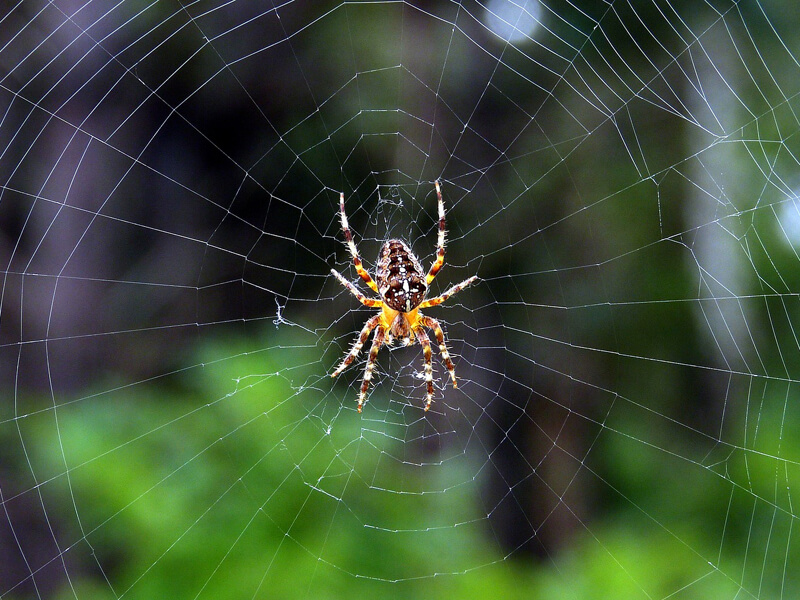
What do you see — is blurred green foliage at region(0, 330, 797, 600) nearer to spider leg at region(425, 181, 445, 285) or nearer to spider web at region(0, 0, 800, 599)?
spider web at region(0, 0, 800, 599)

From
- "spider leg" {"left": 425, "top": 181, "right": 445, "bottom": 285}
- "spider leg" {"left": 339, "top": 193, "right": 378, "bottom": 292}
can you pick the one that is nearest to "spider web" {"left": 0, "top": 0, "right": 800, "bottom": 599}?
"spider leg" {"left": 339, "top": 193, "right": 378, "bottom": 292}

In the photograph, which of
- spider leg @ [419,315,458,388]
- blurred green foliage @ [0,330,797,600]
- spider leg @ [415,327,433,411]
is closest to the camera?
blurred green foliage @ [0,330,797,600]

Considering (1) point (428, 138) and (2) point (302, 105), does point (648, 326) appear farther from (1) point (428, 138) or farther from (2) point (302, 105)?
(2) point (302, 105)

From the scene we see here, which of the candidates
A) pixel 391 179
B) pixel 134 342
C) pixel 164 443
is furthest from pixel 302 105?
pixel 164 443

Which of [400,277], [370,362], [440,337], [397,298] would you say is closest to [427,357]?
[440,337]

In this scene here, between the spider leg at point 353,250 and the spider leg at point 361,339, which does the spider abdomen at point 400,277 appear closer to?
the spider leg at point 353,250

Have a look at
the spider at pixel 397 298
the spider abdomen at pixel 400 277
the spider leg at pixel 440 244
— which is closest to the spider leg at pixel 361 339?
the spider at pixel 397 298

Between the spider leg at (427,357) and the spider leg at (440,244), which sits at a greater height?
the spider leg at (440,244)
